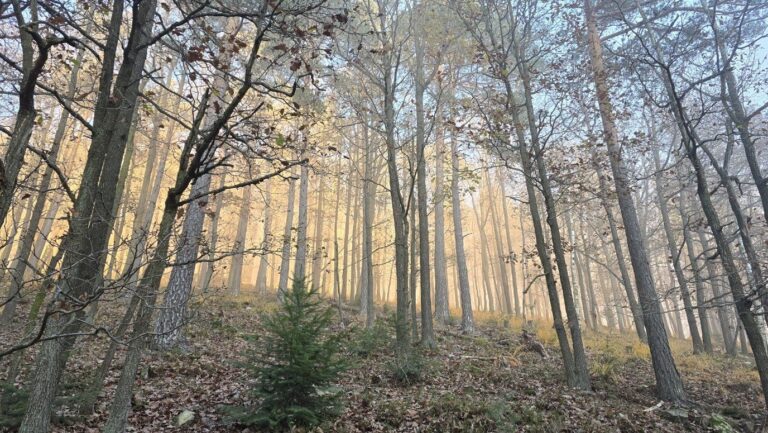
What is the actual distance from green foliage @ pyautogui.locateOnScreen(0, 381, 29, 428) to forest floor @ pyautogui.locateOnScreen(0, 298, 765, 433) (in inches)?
17.7

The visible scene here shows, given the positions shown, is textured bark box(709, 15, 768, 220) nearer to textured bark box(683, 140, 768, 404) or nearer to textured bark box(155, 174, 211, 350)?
textured bark box(683, 140, 768, 404)

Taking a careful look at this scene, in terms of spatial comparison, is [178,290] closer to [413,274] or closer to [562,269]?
[413,274]

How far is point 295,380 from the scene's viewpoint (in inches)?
198

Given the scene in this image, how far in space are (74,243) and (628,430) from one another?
719 cm

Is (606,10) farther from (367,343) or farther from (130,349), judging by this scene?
(130,349)

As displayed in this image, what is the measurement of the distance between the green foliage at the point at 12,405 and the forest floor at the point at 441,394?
0.45 metres

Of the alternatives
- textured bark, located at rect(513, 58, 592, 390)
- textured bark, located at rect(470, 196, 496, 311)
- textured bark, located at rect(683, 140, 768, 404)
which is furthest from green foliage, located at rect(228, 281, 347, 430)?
textured bark, located at rect(470, 196, 496, 311)

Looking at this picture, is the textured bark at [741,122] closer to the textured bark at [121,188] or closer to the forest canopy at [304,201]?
the forest canopy at [304,201]

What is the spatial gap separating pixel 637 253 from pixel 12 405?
10.4 meters

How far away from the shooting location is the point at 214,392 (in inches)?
250

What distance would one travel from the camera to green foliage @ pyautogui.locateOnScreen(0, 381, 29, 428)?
4.42 metres

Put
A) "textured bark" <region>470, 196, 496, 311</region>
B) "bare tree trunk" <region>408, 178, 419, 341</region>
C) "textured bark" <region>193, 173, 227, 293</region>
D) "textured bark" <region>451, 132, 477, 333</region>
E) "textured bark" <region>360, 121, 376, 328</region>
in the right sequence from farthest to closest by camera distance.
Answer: "textured bark" <region>470, 196, 496, 311</region>, "textured bark" <region>451, 132, 477, 333</region>, "textured bark" <region>360, 121, 376, 328</region>, "bare tree trunk" <region>408, 178, 419, 341</region>, "textured bark" <region>193, 173, 227, 293</region>

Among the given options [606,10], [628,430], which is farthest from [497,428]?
[606,10]

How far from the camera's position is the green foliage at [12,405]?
174 inches
